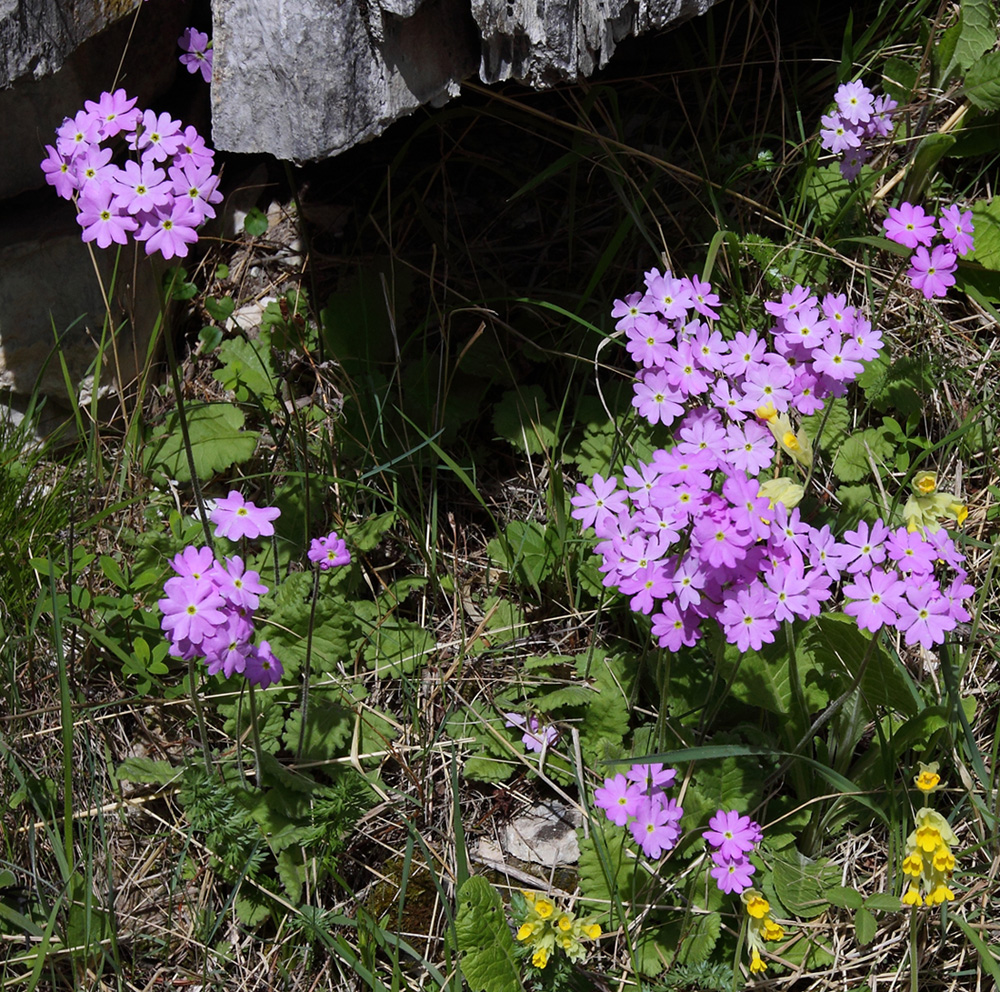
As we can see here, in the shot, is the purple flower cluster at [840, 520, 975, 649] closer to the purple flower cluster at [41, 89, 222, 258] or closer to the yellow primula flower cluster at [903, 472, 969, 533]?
the yellow primula flower cluster at [903, 472, 969, 533]

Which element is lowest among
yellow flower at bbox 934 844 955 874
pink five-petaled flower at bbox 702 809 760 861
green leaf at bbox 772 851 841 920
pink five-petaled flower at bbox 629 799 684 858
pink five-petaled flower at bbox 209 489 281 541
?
green leaf at bbox 772 851 841 920

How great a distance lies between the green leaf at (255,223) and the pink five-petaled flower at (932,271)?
6.94 feet

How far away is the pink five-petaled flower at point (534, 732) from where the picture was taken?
2533 millimetres

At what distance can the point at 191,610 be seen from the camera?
1.91m

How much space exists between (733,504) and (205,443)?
1751 millimetres

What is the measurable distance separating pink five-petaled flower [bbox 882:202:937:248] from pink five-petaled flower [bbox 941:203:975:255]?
0.07 meters

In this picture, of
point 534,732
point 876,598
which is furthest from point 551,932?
point 876,598

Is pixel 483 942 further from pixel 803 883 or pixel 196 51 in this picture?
pixel 196 51

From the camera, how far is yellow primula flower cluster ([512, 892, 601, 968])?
204cm

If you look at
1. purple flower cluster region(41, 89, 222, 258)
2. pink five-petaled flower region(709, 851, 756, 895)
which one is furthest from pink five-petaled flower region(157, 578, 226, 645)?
pink five-petaled flower region(709, 851, 756, 895)

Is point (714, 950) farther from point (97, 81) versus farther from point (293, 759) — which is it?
point (97, 81)

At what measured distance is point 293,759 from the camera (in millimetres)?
2549

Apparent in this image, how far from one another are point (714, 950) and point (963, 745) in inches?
31.6

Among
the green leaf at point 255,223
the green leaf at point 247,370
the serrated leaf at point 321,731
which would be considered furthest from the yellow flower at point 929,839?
the green leaf at point 255,223
